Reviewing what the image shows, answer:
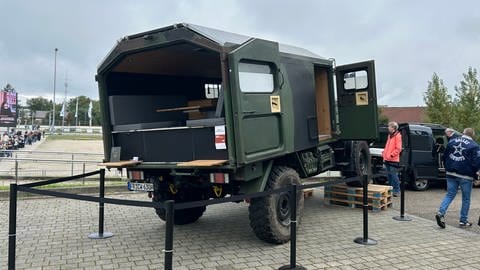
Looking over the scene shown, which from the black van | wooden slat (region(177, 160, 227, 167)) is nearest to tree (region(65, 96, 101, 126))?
the black van

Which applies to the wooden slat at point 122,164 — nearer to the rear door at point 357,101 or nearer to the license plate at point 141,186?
the license plate at point 141,186

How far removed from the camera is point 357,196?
337 inches

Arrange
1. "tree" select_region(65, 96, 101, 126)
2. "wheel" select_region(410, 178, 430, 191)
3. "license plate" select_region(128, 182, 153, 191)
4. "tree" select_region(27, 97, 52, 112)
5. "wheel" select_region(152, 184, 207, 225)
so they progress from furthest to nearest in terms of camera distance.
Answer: "tree" select_region(27, 97, 52, 112)
"tree" select_region(65, 96, 101, 126)
"wheel" select_region(410, 178, 430, 191)
"wheel" select_region(152, 184, 207, 225)
"license plate" select_region(128, 182, 153, 191)

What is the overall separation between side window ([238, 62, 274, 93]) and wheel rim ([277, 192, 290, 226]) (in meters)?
1.50

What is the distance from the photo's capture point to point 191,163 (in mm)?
5324

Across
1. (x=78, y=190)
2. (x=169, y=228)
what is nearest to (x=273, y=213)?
(x=169, y=228)

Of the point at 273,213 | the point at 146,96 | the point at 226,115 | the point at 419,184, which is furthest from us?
the point at 419,184

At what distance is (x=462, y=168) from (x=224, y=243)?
13.3 feet

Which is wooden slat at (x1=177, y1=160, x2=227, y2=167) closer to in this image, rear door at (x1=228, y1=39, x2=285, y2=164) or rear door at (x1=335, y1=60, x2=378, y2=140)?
rear door at (x1=228, y1=39, x2=285, y2=164)

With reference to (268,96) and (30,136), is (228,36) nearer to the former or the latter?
(268,96)

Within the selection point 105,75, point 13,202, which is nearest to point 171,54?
point 105,75

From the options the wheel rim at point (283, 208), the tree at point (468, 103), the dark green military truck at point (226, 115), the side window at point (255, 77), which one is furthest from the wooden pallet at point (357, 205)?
the tree at point (468, 103)

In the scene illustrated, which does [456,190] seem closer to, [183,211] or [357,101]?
[357,101]

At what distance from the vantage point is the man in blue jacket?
22.8 feet
